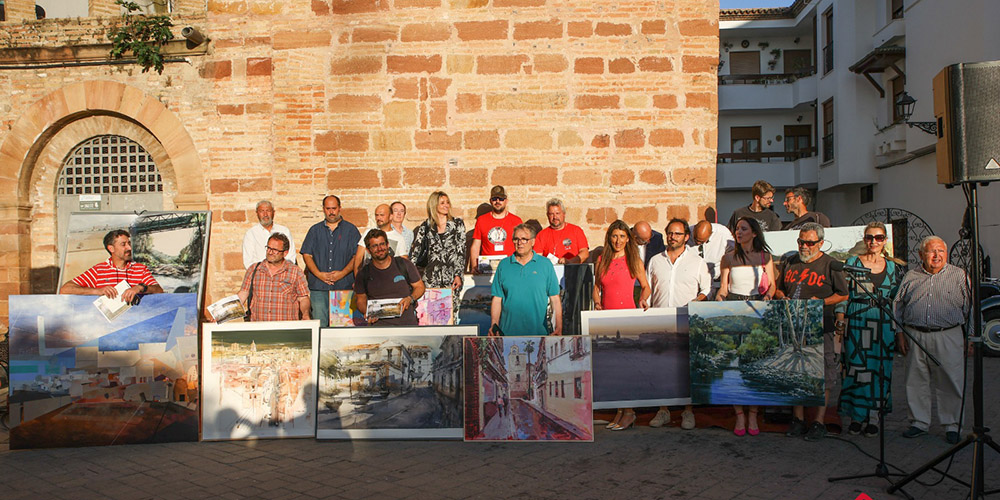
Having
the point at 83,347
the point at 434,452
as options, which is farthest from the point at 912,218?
the point at 83,347

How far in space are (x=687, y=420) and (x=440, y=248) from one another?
314 cm

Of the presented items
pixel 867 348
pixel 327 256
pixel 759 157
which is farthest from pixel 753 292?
pixel 759 157

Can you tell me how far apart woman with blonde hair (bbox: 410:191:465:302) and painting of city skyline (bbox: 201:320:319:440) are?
1.93 meters

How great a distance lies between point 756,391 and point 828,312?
1.02 metres

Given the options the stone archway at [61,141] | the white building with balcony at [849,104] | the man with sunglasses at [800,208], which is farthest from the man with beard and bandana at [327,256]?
the white building with balcony at [849,104]

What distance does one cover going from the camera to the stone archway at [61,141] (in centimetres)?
1095

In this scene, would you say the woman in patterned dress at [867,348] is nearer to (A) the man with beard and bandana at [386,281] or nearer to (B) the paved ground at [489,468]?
(B) the paved ground at [489,468]

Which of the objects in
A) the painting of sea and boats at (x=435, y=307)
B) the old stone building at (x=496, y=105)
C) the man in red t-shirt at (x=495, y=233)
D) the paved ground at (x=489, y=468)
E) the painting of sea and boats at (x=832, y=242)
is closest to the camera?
the paved ground at (x=489, y=468)

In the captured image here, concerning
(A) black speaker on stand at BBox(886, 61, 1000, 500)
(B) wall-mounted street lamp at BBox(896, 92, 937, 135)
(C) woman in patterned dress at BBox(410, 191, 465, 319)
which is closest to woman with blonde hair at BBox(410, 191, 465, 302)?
(C) woman in patterned dress at BBox(410, 191, 465, 319)

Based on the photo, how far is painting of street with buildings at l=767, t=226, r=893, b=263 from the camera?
8242mm

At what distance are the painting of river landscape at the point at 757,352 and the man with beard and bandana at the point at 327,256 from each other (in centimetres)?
395

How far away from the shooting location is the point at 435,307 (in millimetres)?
8000

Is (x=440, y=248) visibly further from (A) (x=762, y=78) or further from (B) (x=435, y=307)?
(A) (x=762, y=78)

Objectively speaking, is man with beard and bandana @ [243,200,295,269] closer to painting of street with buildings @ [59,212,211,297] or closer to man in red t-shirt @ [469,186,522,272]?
painting of street with buildings @ [59,212,211,297]
